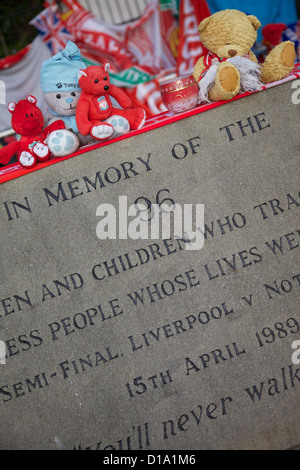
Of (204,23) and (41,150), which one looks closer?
(41,150)

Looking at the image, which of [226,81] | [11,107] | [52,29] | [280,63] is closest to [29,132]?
[11,107]

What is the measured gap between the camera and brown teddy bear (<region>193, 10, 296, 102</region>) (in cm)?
220

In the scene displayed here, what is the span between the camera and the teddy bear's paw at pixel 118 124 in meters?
2.21

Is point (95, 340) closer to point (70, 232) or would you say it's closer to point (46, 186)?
point (70, 232)

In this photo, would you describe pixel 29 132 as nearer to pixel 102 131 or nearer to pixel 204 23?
pixel 102 131

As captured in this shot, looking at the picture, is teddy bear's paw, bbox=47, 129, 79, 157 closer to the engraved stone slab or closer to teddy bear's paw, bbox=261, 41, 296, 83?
the engraved stone slab

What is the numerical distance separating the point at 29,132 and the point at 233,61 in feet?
3.25

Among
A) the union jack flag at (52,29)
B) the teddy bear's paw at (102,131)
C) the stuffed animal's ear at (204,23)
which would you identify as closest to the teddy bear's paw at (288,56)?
the stuffed animal's ear at (204,23)

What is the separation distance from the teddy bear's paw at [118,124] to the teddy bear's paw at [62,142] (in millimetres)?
177

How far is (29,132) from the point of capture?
227cm

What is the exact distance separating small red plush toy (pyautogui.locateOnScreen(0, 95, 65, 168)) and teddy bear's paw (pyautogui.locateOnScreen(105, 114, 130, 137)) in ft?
0.81

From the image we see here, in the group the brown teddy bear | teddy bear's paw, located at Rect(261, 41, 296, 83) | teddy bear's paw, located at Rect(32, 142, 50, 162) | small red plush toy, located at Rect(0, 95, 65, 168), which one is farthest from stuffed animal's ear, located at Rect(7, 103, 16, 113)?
teddy bear's paw, located at Rect(261, 41, 296, 83)

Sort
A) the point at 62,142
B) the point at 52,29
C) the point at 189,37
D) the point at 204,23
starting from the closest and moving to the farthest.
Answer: the point at 62,142, the point at 204,23, the point at 189,37, the point at 52,29
